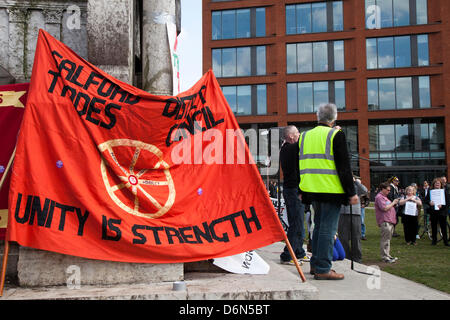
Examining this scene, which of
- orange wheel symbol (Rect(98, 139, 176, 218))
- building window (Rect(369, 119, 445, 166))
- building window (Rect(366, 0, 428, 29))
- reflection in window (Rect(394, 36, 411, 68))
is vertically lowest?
orange wheel symbol (Rect(98, 139, 176, 218))

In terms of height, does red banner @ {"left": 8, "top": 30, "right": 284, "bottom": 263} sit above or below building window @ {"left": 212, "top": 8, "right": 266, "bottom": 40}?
below

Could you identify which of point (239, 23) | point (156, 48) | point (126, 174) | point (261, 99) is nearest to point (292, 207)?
point (126, 174)

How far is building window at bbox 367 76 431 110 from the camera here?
40062 mm

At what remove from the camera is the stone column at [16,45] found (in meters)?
5.39

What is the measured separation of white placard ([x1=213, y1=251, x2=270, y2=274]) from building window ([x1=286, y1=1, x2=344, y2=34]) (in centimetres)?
3986

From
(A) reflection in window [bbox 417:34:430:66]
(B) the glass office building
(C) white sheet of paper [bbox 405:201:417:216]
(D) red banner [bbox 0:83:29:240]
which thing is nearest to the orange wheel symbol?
(D) red banner [bbox 0:83:29:240]

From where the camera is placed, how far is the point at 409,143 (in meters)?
40.3

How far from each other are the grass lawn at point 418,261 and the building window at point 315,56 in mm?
31225

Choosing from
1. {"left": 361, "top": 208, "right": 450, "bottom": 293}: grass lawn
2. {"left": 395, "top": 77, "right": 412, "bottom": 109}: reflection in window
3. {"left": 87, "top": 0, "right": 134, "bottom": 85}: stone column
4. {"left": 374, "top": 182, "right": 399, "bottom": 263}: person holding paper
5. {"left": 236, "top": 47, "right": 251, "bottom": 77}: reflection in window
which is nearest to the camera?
{"left": 87, "top": 0, "right": 134, "bottom": 85}: stone column

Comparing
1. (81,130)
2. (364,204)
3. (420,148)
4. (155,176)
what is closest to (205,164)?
(155,176)

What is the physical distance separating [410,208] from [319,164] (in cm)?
783

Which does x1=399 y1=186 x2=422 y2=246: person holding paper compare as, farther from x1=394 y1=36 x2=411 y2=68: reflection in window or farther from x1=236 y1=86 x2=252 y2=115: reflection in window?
x1=394 y1=36 x2=411 y2=68: reflection in window

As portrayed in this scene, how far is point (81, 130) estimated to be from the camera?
4359mm
